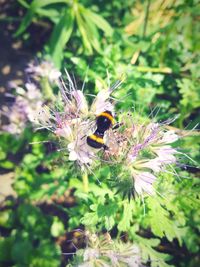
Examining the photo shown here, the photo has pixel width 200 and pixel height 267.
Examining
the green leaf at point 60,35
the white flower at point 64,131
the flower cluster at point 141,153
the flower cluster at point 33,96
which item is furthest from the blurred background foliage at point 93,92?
the white flower at point 64,131

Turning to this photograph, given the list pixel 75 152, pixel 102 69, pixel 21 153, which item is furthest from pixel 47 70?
pixel 75 152

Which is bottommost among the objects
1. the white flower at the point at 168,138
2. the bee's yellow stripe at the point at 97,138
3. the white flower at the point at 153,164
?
the white flower at the point at 153,164

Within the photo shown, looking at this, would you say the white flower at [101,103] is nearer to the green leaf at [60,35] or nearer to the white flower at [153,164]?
the white flower at [153,164]

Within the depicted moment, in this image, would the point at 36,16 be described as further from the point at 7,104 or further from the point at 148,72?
the point at 148,72

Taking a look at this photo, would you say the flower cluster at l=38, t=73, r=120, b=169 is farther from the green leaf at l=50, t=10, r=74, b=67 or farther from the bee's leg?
the green leaf at l=50, t=10, r=74, b=67

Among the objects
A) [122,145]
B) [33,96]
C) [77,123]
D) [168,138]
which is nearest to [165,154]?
[168,138]

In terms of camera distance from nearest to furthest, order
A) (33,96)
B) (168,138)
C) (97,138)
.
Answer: (97,138), (168,138), (33,96)

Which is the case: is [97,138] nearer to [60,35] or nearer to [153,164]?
[153,164]
